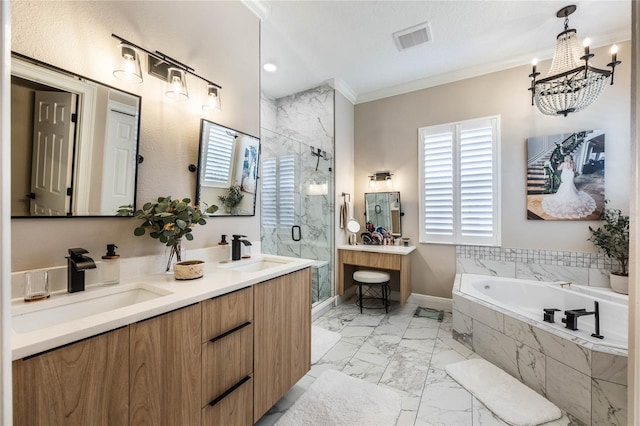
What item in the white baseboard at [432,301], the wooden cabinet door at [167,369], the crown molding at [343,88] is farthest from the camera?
the crown molding at [343,88]

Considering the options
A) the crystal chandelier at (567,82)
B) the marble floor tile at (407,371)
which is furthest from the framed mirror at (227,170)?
the crystal chandelier at (567,82)

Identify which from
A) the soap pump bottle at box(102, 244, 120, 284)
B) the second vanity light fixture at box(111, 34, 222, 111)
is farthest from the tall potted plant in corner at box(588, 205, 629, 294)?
the soap pump bottle at box(102, 244, 120, 284)

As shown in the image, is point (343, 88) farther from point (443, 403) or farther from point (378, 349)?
point (443, 403)

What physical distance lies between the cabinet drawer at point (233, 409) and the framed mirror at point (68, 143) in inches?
43.6

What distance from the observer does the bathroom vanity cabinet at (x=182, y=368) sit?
775mm

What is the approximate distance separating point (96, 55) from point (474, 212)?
3700 mm

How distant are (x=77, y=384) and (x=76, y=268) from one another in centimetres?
52

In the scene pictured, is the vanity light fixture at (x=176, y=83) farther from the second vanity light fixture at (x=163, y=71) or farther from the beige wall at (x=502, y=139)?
the beige wall at (x=502, y=139)

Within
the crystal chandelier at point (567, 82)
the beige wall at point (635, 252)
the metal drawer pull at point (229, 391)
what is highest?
the crystal chandelier at point (567, 82)

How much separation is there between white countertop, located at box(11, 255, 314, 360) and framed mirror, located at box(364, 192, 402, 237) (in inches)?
87.7

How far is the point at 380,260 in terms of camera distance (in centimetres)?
335

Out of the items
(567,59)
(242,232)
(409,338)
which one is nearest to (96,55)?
(242,232)

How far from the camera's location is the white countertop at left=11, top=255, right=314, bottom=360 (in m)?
0.76

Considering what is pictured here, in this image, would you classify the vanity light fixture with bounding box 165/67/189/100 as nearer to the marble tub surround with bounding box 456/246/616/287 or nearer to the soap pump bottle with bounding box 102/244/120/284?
the soap pump bottle with bounding box 102/244/120/284
